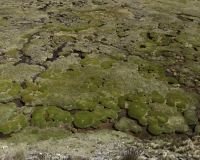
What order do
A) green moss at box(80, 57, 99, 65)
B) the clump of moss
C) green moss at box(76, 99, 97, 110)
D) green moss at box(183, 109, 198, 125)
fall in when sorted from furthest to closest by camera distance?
green moss at box(80, 57, 99, 65) < the clump of moss < green moss at box(76, 99, 97, 110) < green moss at box(183, 109, 198, 125)

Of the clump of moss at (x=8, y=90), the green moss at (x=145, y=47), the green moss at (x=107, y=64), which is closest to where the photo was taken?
the clump of moss at (x=8, y=90)

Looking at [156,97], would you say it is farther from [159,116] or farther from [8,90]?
[8,90]

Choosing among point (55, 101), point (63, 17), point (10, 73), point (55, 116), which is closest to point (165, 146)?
point (55, 116)

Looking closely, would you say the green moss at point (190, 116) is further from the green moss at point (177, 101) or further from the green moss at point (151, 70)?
the green moss at point (151, 70)

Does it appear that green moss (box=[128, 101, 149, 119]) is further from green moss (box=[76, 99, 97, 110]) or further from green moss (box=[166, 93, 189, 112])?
green moss (box=[76, 99, 97, 110])

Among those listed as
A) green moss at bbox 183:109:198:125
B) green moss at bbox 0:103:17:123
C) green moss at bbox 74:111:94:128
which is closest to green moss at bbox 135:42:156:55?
green moss at bbox 183:109:198:125

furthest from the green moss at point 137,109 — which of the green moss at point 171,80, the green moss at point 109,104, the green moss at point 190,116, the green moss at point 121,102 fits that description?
the green moss at point 171,80

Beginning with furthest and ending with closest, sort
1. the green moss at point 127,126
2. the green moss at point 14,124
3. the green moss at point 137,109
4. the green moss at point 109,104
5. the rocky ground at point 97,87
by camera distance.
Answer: the green moss at point 109,104
the green moss at point 137,109
the green moss at point 127,126
the green moss at point 14,124
the rocky ground at point 97,87
